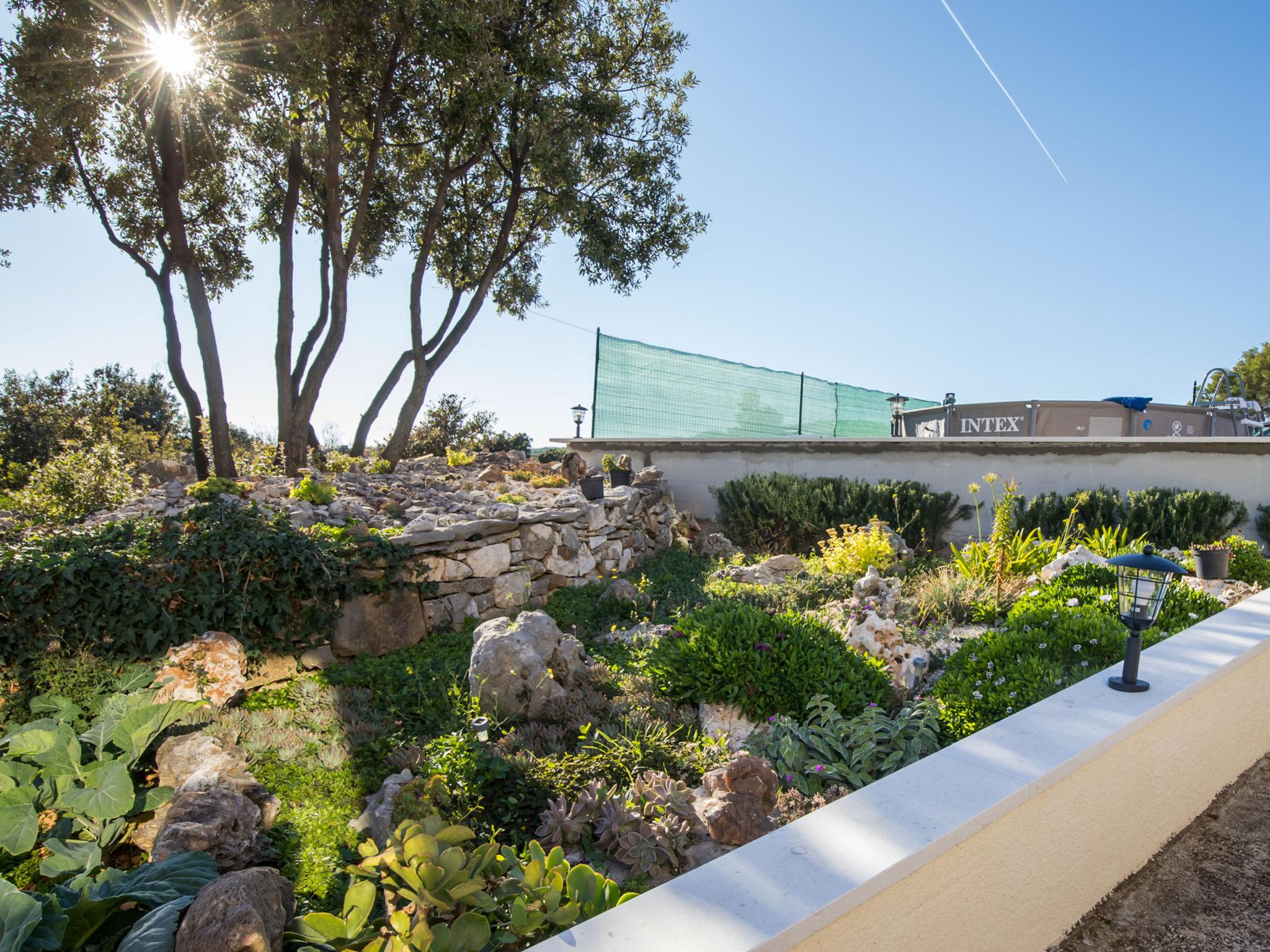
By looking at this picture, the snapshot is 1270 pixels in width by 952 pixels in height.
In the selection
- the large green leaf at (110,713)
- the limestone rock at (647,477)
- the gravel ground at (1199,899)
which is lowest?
the gravel ground at (1199,899)

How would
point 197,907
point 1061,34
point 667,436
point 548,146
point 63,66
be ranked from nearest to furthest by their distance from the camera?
1. point 197,907
2. point 1061,34
3. point 63,66
4. point 548,146
5. point 667,436

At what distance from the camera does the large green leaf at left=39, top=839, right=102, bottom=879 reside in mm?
2064

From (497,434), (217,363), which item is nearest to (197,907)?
(217,363)

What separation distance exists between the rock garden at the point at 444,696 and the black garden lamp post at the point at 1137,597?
17.1 inches

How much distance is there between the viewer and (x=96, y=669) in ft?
11.9

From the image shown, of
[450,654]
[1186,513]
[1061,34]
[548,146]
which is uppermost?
[548,146]

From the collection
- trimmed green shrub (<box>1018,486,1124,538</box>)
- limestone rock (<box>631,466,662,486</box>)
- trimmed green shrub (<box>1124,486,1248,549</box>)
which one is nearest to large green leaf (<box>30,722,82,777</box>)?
limestone rock (<box>631,466,662,486</box>)

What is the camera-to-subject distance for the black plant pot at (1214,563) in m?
5.31

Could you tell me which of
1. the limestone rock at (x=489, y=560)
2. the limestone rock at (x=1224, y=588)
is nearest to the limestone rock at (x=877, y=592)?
the limestone rock at (x=1224, y=588)

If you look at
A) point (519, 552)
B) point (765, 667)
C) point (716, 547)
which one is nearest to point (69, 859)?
point (765, 667)

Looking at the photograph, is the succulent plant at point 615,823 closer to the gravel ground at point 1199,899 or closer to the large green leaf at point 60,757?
the gravel ground at point 1199,899

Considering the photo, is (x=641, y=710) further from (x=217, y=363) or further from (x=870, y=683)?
(x=217, y=363)

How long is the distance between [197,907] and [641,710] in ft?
6.34

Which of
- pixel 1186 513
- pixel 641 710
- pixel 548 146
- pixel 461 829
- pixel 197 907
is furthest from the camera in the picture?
pixel 548 146
